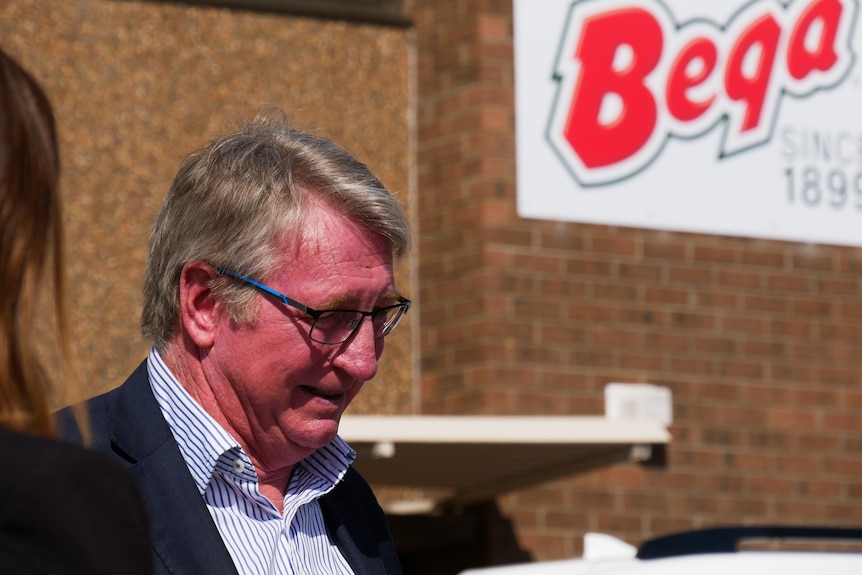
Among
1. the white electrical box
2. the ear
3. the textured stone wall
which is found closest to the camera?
→ the ear

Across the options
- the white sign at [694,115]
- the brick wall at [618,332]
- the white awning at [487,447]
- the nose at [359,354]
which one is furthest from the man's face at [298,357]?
the white sign at [694,115]

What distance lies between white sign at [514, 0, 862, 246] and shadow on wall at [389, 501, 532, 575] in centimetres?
155

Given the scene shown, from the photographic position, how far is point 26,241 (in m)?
1.88

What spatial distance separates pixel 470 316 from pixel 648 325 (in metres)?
0.97

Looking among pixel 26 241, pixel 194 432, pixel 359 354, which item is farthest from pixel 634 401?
pixel 26 241

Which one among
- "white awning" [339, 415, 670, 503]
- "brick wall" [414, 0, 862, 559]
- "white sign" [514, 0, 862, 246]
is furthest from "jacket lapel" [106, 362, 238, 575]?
"white sign" [514, 0, 862, 246]

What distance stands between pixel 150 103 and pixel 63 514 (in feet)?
22.5

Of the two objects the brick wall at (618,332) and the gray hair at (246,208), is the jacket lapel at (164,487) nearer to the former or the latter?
the gray hair at (246,208)

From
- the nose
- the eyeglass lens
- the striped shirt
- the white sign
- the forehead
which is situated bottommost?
the striped shirt

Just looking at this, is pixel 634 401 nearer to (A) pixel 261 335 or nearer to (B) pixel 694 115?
(B) pixel 694 115

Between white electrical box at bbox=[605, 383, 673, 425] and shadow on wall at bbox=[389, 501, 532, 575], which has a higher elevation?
white electrical box at bbox=[605, 383, 673, 425]

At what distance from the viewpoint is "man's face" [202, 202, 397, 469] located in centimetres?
318

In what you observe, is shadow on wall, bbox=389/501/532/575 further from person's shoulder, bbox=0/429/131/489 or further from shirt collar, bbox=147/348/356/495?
person's shoulder, bbox=0/429/131/489

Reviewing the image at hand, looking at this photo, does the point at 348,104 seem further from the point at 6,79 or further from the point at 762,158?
the point at 6,79
